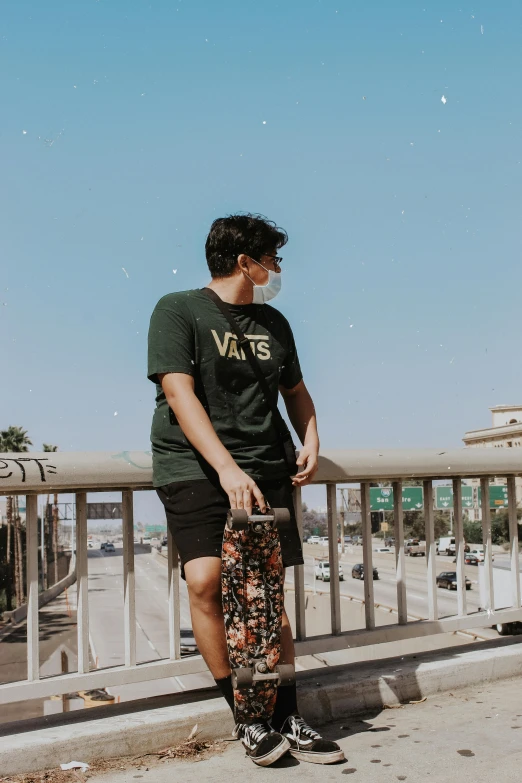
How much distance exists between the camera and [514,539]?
148 inches

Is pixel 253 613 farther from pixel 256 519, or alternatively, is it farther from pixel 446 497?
pixel 446 497

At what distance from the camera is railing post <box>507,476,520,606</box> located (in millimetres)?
3725

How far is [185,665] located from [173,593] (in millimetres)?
265

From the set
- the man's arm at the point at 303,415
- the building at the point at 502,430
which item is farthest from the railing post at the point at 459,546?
the building at the point at 502,430

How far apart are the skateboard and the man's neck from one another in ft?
2.72

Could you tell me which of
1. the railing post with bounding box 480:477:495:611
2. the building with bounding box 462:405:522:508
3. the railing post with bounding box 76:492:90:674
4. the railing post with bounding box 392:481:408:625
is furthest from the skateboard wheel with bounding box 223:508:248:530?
the building with bounding box 462:405:522:508

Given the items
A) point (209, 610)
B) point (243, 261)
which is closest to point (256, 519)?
point (209, 610)

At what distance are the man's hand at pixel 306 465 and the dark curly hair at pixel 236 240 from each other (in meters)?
0.73

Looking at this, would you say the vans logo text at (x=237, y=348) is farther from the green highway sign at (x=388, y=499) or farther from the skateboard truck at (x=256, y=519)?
the green highway sign at (x=388, y=499)

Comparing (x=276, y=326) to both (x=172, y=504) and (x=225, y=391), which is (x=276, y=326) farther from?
(x=172, y=504)

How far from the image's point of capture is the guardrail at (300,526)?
8.09 ft

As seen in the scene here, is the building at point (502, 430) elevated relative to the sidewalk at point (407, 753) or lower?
elevated

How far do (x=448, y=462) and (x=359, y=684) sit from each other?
1055 mm

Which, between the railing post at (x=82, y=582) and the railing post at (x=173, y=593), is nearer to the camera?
the railing post at (x=82, y=582)
